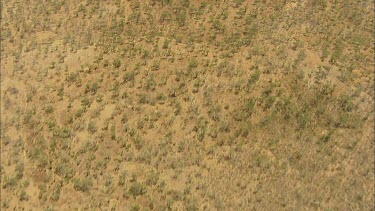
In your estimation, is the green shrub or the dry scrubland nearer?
the green shrub

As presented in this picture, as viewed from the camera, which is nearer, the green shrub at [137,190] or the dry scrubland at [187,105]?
the green shrub at [137,190]

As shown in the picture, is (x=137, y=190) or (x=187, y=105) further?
(x=187, y=105)

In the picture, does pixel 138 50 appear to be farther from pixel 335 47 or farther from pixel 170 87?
pixel 335 47

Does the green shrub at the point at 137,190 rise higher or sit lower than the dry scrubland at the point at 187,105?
lower

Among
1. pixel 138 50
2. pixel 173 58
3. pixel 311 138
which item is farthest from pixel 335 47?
pixel 138 50

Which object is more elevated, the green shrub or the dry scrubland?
the dry scrubland

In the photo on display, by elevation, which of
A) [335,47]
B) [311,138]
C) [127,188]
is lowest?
[127,188]

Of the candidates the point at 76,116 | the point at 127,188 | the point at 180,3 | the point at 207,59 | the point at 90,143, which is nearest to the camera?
the point at 127,188

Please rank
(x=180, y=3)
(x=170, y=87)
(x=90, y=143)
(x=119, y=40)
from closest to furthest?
(x=90, y=143)
(x=170, y=87)
(x=119, y=40)
(x=180, y=3)
